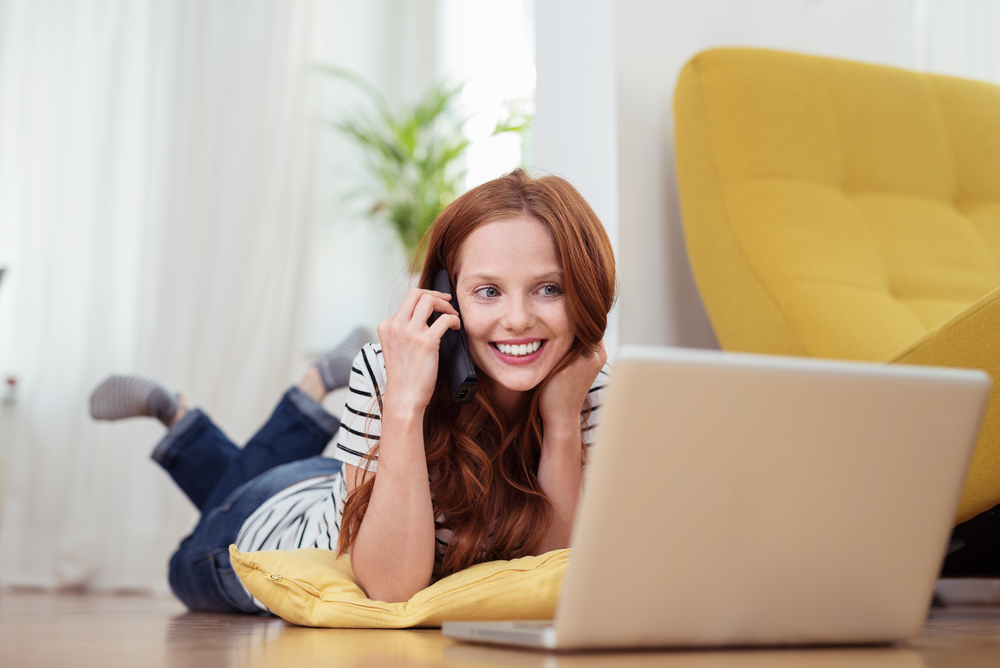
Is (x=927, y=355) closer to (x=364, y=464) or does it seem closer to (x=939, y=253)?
(x=939, y=253)

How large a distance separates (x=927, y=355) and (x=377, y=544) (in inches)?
28.3

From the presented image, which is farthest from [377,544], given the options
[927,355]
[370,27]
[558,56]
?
[370,27]

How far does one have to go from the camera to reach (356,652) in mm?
667

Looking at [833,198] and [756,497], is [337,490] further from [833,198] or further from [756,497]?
[833,198]

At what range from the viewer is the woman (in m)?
0.98

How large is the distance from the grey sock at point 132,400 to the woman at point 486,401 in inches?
33.6

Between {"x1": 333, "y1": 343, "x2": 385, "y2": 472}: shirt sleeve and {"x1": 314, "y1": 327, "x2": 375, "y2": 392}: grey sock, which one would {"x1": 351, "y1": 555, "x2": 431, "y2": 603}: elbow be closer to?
{"x1": 333, "y1": 343, "x2": 385, "y2": 472}: shirt sleeve

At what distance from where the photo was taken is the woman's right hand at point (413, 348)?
0.98 m

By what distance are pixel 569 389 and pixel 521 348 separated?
0.31 feet

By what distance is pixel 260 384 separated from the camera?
266 cm

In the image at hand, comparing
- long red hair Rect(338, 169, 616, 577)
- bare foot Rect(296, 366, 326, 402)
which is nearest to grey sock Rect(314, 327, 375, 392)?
bare foot Rect(296, 366, 326, 402)

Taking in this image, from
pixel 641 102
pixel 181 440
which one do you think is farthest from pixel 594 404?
pixel 181 440

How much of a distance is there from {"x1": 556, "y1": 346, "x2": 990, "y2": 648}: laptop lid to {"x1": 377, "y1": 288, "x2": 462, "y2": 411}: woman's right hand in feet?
1.56

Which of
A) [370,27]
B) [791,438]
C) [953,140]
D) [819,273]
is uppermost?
[370,27]
